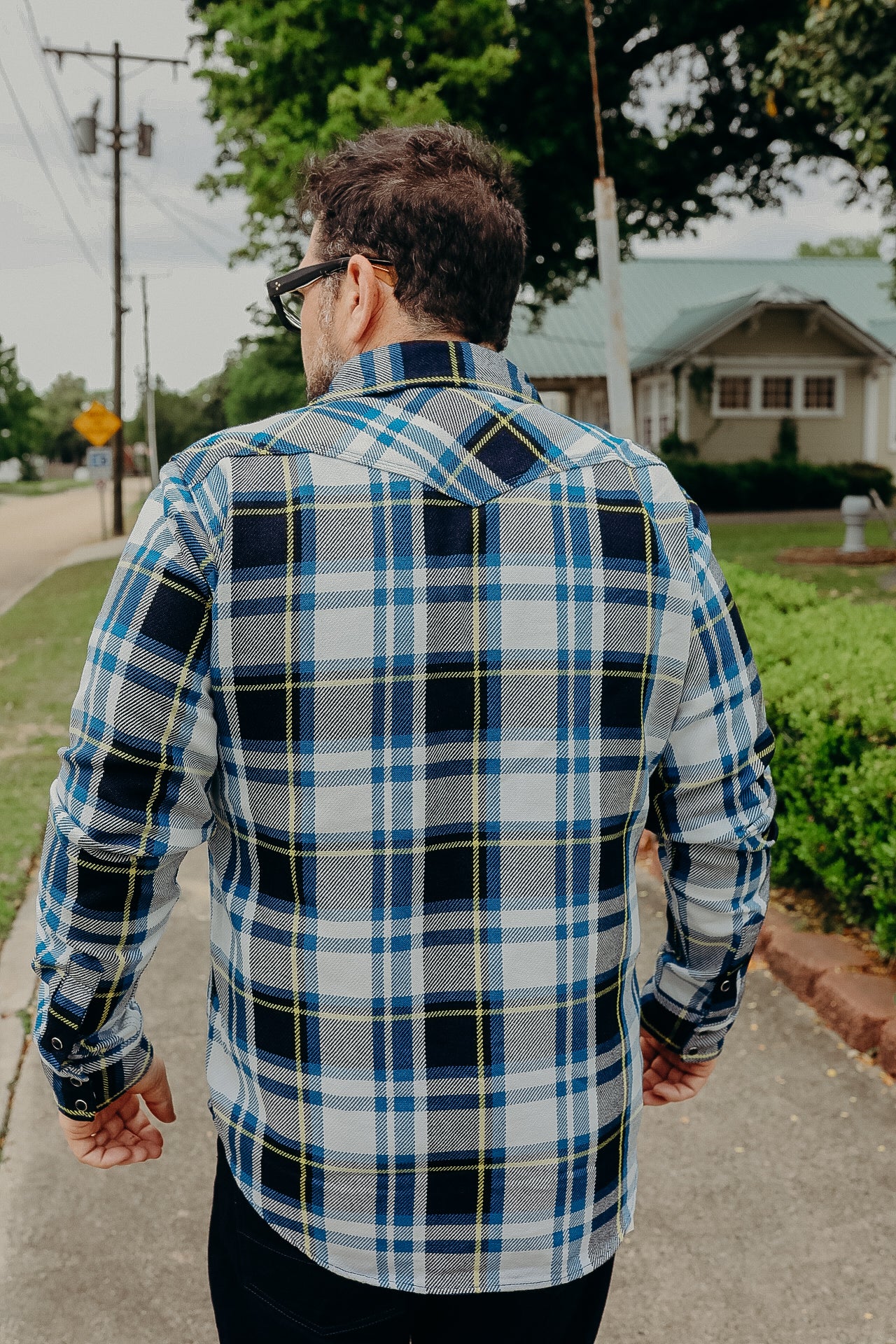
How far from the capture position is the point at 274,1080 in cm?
144

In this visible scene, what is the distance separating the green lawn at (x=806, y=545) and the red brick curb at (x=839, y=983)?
6.72 meters

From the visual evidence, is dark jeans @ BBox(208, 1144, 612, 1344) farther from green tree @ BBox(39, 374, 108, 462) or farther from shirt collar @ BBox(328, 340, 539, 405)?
green tree @ BBox(39, 374, 108, 462)

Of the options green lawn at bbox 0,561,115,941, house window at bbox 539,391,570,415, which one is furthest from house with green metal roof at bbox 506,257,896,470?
house window at bbox 539,391,570,415

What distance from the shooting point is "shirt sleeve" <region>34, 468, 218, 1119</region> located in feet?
4.38

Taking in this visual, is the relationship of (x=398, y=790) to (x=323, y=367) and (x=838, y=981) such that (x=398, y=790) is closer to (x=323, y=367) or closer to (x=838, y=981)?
(x=323, y=367)

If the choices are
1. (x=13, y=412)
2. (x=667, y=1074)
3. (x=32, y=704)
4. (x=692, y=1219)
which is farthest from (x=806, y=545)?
(x=13, y=412)

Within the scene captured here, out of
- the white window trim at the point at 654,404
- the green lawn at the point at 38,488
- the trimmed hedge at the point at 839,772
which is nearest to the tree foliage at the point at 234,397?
the green lawn at the point at 38,488

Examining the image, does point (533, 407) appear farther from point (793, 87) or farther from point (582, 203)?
point (582, 203)

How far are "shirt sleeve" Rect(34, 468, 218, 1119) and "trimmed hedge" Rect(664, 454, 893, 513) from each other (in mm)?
27498

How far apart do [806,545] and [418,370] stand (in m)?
18.5

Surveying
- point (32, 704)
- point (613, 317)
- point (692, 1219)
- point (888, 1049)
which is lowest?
point (692, 1219)

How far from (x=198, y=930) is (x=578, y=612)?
424cm

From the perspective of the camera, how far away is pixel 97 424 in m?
26.9

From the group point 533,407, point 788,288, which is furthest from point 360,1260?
point 788,288
